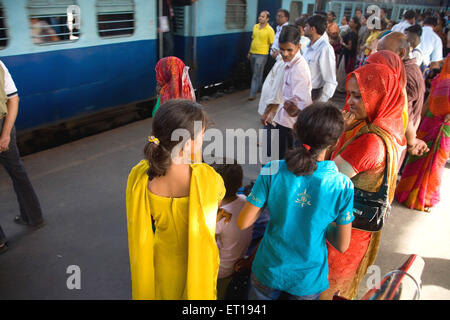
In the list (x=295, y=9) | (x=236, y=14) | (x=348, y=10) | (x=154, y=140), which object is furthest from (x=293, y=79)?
(x=348, y=10)

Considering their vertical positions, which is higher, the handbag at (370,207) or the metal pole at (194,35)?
the metal pole at (194,35)

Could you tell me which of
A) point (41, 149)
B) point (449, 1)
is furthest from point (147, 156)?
point (449, 1)

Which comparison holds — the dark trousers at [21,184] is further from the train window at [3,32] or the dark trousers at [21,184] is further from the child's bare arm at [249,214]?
the child's bare arm at [249,214]

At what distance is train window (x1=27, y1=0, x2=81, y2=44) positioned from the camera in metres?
4.10

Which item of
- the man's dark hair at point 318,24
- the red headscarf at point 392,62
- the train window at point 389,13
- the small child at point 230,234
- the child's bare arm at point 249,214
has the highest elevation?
the train window at point 389,13

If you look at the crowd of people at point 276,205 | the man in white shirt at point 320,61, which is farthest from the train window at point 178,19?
the crowd of people at point 276,205

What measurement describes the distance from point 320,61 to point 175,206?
292 cm

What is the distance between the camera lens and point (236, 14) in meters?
7.39

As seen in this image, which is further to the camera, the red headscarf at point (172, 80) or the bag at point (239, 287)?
the red headscarf at point (172, 80)

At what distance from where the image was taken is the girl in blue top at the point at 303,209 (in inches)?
55.4

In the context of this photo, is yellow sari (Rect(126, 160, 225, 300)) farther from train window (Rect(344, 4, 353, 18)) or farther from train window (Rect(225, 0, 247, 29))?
train window (Rect(344, 4, 353, 18))

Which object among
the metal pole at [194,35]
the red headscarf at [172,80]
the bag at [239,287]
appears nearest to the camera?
the bag at [239,287]

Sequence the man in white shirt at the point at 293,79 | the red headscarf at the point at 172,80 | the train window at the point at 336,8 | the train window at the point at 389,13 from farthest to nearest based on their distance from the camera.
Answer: the train window at the point at 389,13, the train window at the point at 336,8, the man in white shirt at the point at 293,79, the red headscarf at the point at 172,80

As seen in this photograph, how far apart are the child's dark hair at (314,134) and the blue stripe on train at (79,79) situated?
387 cm
